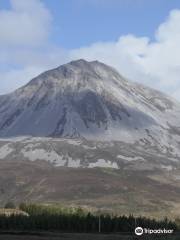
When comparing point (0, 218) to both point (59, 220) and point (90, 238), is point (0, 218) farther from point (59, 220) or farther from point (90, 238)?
point (90, 238)

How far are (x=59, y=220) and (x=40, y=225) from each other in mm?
3210

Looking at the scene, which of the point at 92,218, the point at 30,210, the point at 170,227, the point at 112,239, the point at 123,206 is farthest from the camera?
the point at 123,206

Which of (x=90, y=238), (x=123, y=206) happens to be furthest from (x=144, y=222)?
(x=123, y=206)

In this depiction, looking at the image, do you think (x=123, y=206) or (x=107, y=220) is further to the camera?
(x=123, y=206)

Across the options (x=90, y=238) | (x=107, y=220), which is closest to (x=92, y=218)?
(x=107, y=220)

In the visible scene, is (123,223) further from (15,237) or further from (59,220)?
(15,237)

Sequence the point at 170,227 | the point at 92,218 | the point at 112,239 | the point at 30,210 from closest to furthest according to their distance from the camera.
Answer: the point at 112,239
the point at 170,227
the point at 92,218
the point at 30,210

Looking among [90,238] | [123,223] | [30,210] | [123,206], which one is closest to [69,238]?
[90,238]

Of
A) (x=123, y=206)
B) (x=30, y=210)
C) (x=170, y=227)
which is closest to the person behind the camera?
(x=170, y=227)

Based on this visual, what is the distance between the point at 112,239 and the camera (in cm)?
6356

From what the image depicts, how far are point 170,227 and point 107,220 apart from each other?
8.36m

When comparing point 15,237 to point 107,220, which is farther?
point 107,220

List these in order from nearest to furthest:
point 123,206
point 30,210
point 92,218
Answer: point 92,218 < point 30,210 < point 123,206

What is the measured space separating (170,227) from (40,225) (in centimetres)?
1723
